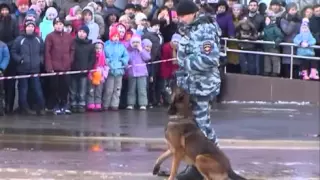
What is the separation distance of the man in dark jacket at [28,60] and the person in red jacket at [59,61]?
174 mm

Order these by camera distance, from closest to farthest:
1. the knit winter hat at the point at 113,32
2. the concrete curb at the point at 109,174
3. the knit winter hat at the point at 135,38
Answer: the concrete curb at the point at 109,174 → the knit winter hat at the point at 113,32 → the knit winter hat at the point at 135,38

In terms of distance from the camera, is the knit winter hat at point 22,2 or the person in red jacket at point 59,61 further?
the knit winter hat at point 22,2

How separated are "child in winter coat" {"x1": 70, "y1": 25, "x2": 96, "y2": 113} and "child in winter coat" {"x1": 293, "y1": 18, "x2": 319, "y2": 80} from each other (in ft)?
14.9

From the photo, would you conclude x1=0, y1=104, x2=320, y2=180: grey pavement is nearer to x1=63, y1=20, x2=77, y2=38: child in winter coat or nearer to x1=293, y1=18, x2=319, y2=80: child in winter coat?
x1=293, y1=18, x2=319, y2=80: child in winter coat

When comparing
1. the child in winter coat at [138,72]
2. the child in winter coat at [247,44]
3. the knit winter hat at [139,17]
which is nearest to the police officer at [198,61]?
the child in winter coat at [138,72]

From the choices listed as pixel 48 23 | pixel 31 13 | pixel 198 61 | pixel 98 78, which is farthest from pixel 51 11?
pixel 198 61

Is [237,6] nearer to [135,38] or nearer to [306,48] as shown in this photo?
[306,48]

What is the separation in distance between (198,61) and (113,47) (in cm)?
717

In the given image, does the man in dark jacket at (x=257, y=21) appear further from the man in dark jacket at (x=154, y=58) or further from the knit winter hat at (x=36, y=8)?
the knit winter hat at (x=36, y=8)

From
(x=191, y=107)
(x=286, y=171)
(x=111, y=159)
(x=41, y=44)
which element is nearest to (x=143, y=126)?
(x=41, y=44)

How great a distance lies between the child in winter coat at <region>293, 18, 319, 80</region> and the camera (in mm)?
16938

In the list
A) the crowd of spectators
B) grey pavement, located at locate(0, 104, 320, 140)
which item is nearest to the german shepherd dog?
grey pavement, located at locate(0, 104, 320, 140)

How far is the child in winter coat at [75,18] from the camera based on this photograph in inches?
608

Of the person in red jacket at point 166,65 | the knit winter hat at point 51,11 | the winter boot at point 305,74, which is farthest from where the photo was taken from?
the winter boot at point 305,74
